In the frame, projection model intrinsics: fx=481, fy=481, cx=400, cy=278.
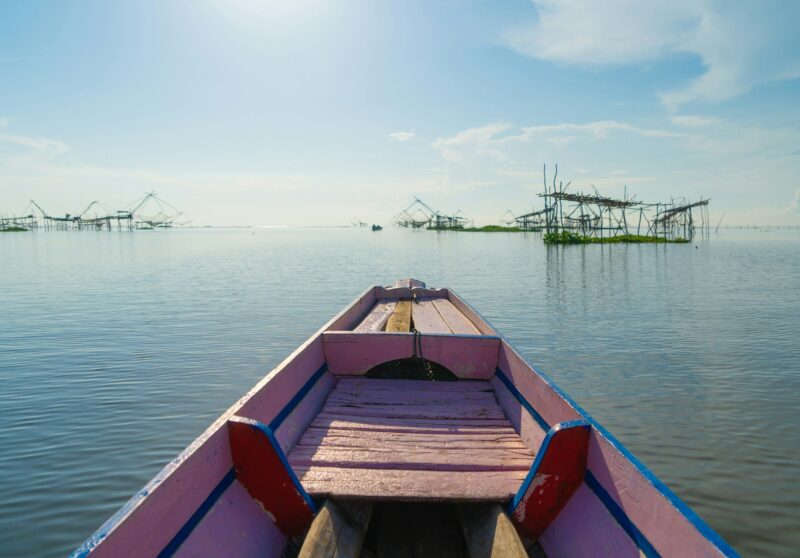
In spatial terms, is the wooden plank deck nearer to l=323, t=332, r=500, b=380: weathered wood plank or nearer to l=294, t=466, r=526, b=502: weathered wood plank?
l=294, t=466, r=526, b=502: weathered wood plank

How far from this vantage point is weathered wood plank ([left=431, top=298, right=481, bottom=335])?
7.66m

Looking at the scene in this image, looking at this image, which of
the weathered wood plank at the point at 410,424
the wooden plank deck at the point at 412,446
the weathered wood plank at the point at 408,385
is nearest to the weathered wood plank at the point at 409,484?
the wooden plank deck at the point at 412,446

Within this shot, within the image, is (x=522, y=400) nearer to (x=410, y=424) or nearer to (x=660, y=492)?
(x=410, y=424)

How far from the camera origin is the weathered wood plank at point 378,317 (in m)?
7.83

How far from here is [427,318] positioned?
29.1 ft

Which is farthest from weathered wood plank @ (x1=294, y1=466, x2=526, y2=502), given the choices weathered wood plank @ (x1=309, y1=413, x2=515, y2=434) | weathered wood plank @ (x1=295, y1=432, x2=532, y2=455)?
weathered wood plank @ (x1=309, y1=413, x2=515, y2=434)

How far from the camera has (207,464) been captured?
2.79 meters

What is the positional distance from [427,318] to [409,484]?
5.62 metres

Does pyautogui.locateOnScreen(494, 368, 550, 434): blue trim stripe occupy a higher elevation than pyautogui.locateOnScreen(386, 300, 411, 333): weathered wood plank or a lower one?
lower

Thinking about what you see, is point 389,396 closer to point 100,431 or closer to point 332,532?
point 332,532

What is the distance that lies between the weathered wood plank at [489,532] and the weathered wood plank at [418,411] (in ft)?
4.55

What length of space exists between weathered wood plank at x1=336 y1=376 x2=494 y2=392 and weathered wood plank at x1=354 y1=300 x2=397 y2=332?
1.81m

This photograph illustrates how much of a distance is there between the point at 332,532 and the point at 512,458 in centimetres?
159

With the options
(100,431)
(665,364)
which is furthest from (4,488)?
(665,364)
